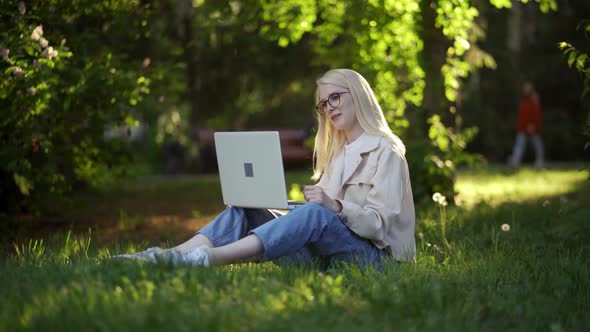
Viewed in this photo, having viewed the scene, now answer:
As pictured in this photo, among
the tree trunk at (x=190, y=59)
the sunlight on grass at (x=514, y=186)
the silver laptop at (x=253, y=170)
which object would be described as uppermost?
the tree trunk at (x=190, y=59)

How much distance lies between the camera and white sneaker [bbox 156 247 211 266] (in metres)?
3.88

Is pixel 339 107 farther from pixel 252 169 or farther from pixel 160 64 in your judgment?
pixel 160 64

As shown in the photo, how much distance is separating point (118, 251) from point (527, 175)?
31.8 feet

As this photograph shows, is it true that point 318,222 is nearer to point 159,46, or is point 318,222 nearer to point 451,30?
point 451,30

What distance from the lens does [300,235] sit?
409 centimetres

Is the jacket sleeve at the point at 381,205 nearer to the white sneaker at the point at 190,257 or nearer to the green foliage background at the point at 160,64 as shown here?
the white sneaker at the point at 190,257

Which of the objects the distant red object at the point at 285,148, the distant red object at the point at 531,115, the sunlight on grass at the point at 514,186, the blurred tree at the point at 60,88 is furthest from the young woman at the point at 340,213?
the distant red object at the point at 285,148

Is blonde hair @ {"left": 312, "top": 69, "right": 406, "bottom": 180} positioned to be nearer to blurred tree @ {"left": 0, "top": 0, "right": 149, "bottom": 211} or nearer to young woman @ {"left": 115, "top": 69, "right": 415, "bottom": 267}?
young woman @ {"left": 115, "top": 69, "right": 415, "bottom": 267}

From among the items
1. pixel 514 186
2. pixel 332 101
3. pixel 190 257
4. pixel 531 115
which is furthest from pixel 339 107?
pixel 531 115

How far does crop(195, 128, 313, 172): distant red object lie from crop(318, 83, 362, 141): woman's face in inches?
582

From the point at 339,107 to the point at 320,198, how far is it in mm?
670

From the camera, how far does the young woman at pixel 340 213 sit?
4066 millimetres

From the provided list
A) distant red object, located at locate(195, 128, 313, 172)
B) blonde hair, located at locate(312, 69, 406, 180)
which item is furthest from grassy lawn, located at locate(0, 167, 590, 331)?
distant red object, located at locate(195, 128, 313, 172)

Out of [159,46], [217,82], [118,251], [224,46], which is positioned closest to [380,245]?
[118,251]
